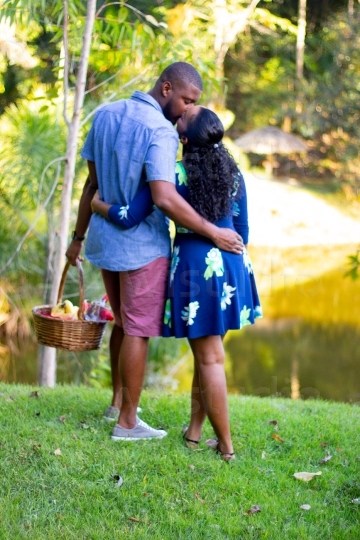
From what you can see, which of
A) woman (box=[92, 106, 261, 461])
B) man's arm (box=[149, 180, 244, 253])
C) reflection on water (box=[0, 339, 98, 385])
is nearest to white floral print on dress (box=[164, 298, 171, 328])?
woman (box=[92, 106, 261, 461])

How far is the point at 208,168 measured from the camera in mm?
3021

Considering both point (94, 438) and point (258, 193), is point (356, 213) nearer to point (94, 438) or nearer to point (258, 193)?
point (258, 193)

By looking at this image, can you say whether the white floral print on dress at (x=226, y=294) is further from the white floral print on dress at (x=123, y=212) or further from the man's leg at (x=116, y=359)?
the man's leg at (x=116, y=359)

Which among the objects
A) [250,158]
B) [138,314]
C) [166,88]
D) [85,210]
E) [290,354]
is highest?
[166,88]

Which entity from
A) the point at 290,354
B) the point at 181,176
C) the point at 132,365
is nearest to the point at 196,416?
the point at 132,365

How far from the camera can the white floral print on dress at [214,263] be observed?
3023 millimetres

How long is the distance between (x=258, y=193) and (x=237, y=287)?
16285 millimetres

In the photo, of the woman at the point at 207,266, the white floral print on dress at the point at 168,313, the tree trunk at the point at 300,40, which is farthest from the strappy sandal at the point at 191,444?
the tree trunk at the point at 300,40

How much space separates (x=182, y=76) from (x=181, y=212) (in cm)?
61

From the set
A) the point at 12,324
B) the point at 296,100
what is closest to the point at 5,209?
the point at 12,324

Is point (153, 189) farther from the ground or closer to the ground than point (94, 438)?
farther from the ground

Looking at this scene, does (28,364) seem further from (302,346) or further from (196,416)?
(196,416)

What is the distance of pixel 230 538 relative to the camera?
2.51 metres

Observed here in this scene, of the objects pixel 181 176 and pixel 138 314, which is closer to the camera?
pixel 181 176
